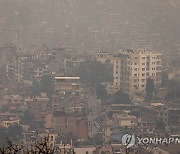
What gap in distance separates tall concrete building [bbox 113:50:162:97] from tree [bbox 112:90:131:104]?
445 mm

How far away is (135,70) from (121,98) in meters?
1.99

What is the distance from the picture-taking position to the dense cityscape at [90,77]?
36.7 feet

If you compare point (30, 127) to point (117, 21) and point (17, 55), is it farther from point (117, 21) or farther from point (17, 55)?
point (117, 21)

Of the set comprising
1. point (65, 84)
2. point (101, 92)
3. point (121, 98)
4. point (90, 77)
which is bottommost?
point (121, 98)

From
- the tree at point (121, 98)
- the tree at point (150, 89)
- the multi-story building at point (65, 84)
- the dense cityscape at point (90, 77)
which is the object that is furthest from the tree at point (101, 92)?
the tree at point (150, 89)

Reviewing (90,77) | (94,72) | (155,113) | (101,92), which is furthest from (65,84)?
(155,113)

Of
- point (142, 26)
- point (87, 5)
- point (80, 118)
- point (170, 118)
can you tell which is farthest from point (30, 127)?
point (87, 5)

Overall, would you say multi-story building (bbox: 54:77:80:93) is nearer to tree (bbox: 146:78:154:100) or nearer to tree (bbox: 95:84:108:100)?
tree (bbox: 95:84:108:100)

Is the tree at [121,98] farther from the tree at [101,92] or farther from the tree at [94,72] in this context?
the tree at [94,72]

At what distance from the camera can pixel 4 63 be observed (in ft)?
62.2

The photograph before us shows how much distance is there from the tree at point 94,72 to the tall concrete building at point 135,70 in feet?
0.52

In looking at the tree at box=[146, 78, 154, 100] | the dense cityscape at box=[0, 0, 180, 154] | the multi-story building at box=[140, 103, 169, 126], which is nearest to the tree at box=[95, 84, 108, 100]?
the dense cityscape at box=[0, 0, 180, 154]

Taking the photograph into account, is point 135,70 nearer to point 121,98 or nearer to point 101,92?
point 101,92

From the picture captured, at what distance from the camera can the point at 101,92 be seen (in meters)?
16.1
